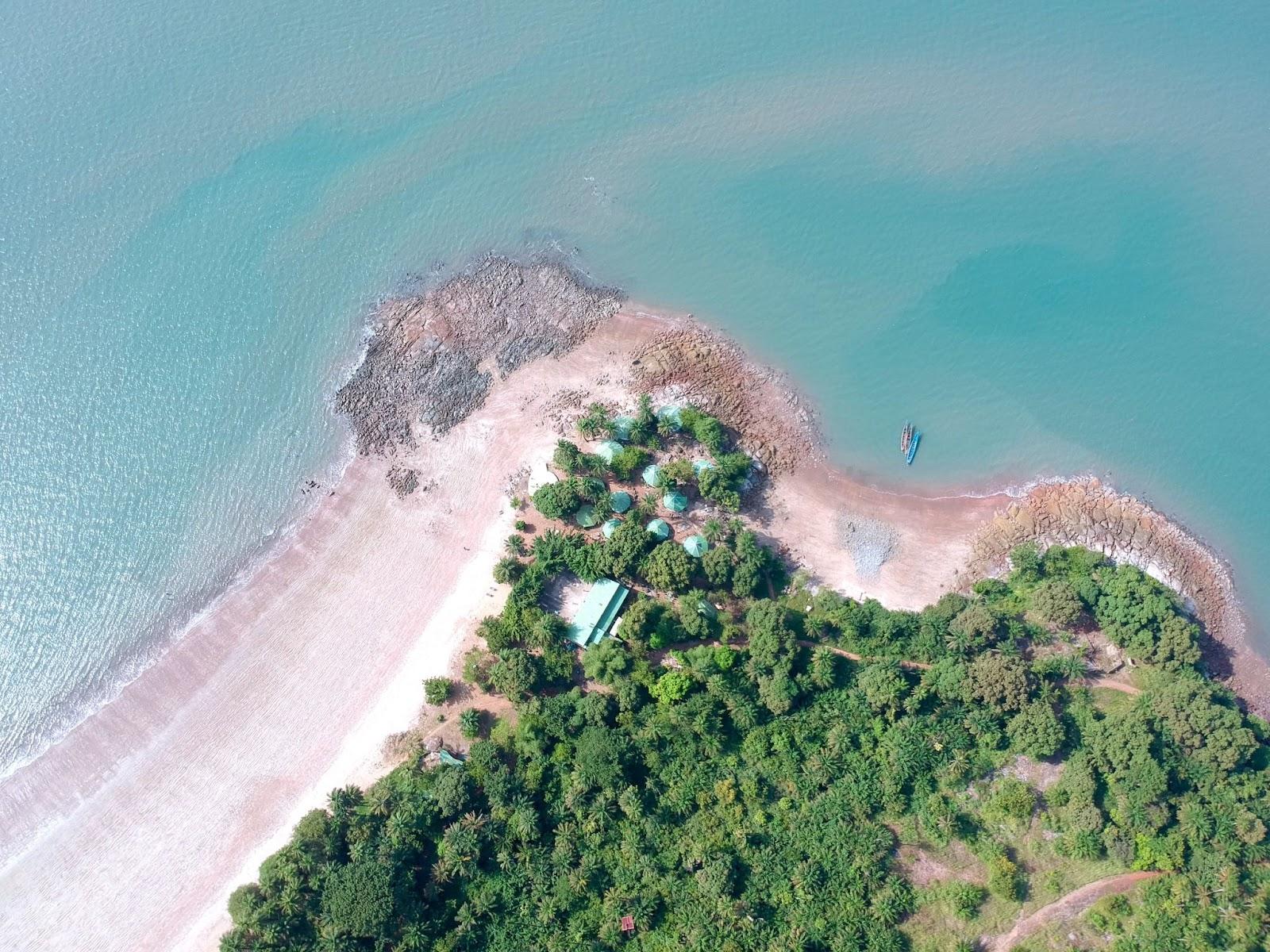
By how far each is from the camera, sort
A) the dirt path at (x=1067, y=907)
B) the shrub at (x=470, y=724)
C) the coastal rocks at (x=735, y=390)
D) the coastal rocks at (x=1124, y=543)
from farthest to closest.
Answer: the coastal rocks at (x=735, y=390), the coastal rocks at (x=1124, y=543), the shrub at (x=470, y=724), the dirt path at (x=1067, y=907)

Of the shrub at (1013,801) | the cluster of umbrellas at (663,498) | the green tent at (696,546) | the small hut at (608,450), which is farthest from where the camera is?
the small hut at (608,450)

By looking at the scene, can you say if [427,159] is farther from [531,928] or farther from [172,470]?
[531,928]

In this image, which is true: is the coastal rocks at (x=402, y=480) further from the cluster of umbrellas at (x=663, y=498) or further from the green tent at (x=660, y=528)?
the green tent at (x=660, y=528)

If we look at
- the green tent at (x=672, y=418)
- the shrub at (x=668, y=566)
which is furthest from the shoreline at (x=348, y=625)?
the shrub at (x=668, y=566)

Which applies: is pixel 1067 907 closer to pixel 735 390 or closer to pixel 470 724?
pixel 470 724

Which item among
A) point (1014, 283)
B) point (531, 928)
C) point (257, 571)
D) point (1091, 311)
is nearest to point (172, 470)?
point (257, 571)
